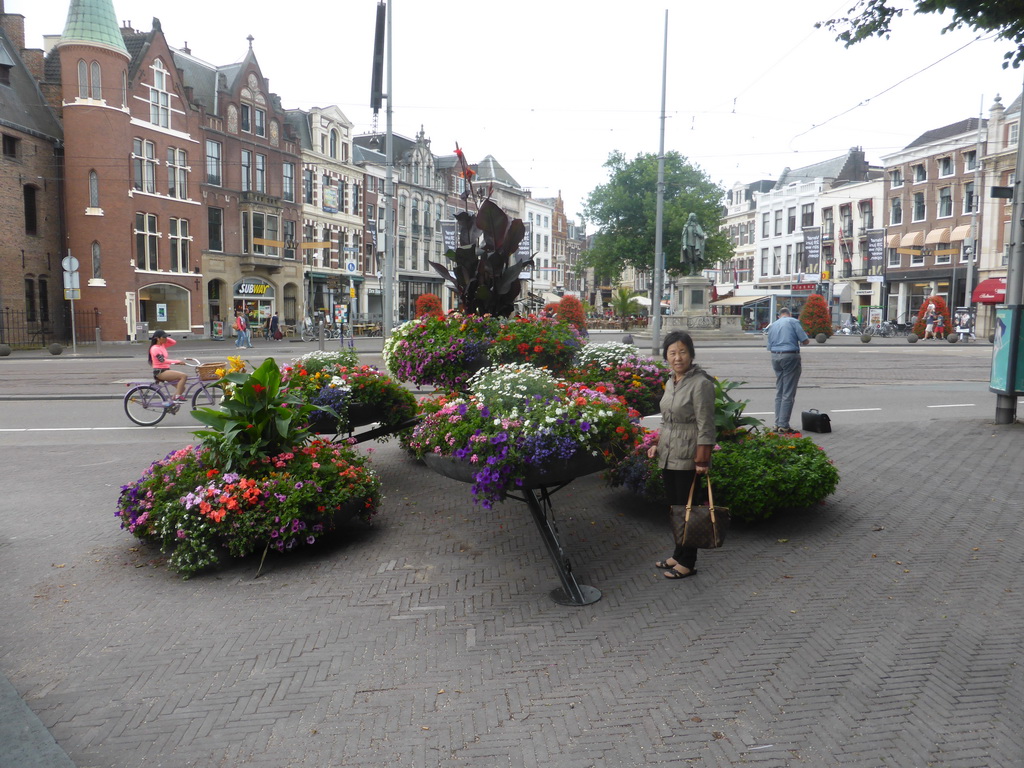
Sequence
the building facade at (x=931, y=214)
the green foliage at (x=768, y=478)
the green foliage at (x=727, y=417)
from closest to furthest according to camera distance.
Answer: the green foliage at (x=768, y=478) → the green foliage at (x=727, y=417) → the building facade at (x=931, y=214)

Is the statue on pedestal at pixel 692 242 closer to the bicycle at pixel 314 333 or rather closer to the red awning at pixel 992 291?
the red awning at pixel 992 291

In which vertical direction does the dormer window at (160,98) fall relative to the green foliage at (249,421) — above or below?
above

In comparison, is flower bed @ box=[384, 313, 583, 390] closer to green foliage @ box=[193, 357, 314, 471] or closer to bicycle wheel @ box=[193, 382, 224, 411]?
green foliage @ box=[193, 357, 314, 471]

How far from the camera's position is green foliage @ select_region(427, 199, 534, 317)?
7.39 m

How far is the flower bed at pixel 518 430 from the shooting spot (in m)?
4.65

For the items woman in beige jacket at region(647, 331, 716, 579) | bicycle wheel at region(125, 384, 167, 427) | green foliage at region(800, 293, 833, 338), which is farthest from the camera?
green foliage at region(800, 293, 833, 338)

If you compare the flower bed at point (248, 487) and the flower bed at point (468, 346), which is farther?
the flower bed at point (468, 346)

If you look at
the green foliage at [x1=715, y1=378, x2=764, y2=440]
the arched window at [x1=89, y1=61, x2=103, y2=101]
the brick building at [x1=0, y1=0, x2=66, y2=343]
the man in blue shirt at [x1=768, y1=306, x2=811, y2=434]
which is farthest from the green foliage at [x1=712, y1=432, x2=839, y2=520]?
the arched window at [x1=89, y1=61, x2=103, y2=101]

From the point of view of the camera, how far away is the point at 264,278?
46688 mm

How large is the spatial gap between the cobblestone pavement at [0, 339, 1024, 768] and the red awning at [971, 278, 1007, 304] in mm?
37832

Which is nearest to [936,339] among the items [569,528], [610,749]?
[569,528]

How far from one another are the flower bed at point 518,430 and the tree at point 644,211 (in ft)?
174

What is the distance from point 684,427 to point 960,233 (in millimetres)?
49269

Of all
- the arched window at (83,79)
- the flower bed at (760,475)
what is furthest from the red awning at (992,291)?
the arched window at (83,79)
